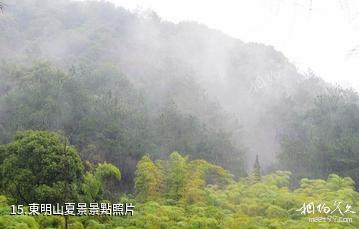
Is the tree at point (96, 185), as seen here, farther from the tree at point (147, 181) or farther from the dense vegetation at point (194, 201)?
the tree at point (147, 181)

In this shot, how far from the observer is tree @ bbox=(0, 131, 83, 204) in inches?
420

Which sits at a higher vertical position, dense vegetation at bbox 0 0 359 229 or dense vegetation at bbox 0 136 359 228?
dense vegetation at bbox 0 0 359 229

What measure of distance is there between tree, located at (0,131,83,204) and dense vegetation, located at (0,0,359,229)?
3cm

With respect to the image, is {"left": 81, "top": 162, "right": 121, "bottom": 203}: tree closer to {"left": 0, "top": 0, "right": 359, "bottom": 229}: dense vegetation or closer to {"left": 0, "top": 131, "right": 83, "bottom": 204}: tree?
{"left": 0, "top": 0, "right": 359, "bottom": 229}: dense vegetation

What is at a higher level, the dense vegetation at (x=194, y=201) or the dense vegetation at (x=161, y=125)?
the dense vegetation at (x=161, y=125)

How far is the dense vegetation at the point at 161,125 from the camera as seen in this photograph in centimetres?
1101

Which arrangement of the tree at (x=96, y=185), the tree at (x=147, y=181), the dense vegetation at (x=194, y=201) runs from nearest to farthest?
the dense vegetation at (x=194, y=201)
the tree at (x=96, y=185)
the tree at (x=147, y=181)

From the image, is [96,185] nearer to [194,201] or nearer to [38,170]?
[38,170]

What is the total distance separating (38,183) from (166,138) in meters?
10.7

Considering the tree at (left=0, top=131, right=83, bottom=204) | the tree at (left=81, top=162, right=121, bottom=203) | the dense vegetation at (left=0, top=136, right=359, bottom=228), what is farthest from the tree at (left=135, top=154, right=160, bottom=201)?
the tree at (left=0, top=131, right=83, bottom=204)

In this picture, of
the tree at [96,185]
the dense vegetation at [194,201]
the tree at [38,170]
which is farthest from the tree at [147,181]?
the tree at [38,170]

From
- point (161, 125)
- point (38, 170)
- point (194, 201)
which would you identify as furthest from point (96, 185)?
point (161, 125)

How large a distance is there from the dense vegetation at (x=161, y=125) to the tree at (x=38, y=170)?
30 millimetres

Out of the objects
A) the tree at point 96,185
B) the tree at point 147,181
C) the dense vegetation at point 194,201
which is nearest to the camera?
the dense vegetation at point 194,201
